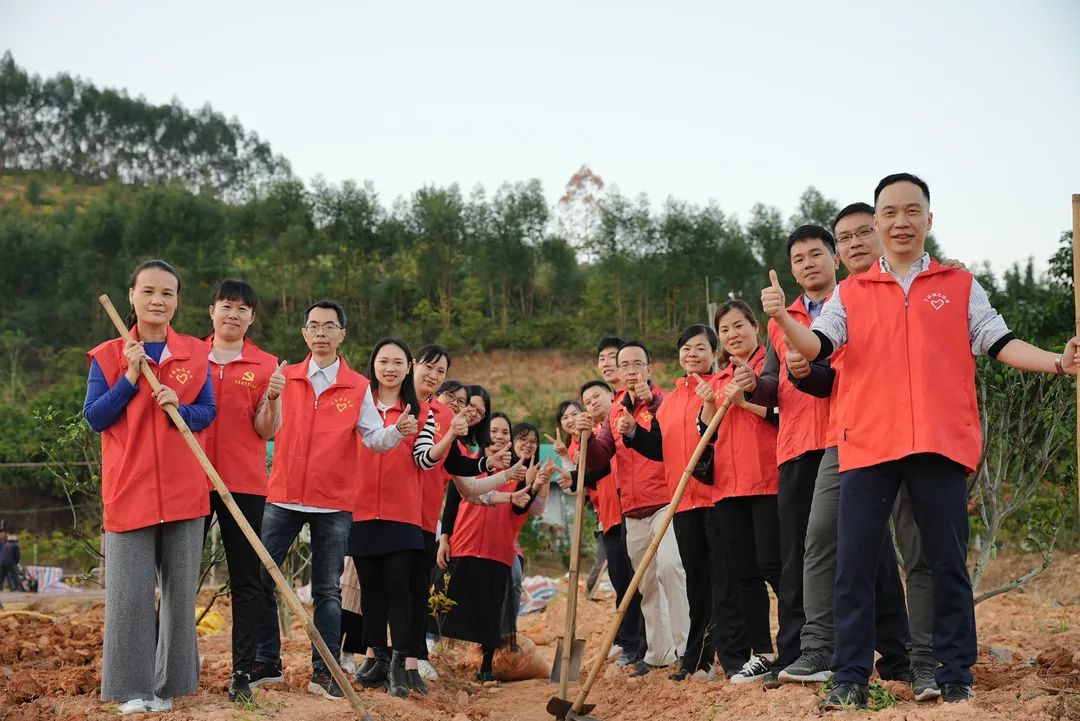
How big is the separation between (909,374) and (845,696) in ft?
4.08

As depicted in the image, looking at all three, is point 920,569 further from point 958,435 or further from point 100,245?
point 100,245

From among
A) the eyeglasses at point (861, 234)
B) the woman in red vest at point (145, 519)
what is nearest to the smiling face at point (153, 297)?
the woman in red vest at point (145, 519)

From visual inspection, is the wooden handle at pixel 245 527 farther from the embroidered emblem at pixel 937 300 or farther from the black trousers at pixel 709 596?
the embroidered emblem at pixel 937 300

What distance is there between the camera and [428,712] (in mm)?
5254

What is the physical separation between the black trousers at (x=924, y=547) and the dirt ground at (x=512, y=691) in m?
0.20

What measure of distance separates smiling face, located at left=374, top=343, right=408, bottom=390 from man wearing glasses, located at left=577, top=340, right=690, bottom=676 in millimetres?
1387

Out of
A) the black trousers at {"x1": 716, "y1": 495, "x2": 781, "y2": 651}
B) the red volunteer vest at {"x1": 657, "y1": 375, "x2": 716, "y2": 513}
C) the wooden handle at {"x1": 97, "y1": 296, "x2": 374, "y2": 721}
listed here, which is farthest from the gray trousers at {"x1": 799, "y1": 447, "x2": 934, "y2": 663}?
the wooden handle at {"x1": 97, "y1": 296, "x2": 374, "y2": 721}

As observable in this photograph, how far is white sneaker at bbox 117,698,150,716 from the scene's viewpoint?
4346mm

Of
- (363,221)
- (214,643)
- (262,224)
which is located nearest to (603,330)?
(363,221)

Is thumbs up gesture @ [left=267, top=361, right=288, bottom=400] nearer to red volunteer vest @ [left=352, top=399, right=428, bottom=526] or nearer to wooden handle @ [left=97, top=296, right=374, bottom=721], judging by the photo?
wooden handle @ [left=97, top=296, right=374, bottom=721]

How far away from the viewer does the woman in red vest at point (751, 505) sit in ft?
16.7

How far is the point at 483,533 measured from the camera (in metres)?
7.12

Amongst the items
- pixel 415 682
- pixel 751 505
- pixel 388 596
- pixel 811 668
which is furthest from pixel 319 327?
pixel 811 668

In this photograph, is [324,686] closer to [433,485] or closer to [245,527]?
[245,527]
